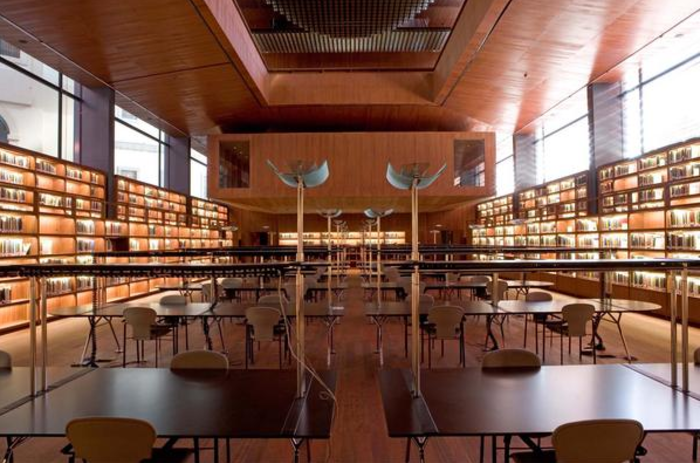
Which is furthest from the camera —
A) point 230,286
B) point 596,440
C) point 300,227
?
point 230,286

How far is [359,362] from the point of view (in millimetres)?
5012

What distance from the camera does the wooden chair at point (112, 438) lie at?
1.58 m

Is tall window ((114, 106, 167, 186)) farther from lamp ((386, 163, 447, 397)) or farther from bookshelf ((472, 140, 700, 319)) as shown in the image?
bookshelf ((472, 140, 700, 319))

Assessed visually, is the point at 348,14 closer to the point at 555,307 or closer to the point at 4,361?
the point at 555,307

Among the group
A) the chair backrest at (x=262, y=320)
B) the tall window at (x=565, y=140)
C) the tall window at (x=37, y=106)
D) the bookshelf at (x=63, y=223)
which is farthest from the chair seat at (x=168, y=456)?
the tall window at (x=565, y=140)

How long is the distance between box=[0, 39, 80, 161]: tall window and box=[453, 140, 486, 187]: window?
990 cm

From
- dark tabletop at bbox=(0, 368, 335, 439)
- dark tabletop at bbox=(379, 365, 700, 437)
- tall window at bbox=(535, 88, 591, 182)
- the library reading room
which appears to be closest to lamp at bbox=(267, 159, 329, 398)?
the library reading room

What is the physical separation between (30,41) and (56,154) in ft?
8.48

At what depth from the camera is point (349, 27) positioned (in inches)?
363

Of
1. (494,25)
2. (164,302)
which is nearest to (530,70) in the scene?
(494,25)

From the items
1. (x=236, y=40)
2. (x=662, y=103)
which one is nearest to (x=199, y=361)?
(x=236, y=40)

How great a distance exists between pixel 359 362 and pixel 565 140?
38.2ft

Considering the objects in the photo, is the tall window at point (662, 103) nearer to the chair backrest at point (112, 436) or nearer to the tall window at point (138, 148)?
the chair backrest at point (112, 436)

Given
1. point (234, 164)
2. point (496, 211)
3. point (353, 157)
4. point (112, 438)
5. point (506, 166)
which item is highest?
point (506, 166)
